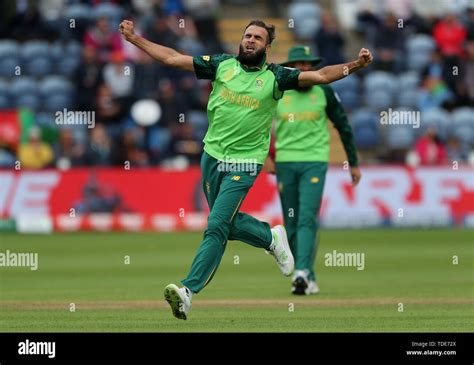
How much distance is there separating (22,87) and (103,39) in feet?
7.05

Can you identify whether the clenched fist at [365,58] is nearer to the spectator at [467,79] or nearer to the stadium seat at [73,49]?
Answer: the spectator at [467,79]

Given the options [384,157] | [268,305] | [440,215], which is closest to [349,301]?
[268,305]

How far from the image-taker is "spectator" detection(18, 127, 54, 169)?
2873cm

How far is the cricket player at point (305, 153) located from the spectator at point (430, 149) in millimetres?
12695

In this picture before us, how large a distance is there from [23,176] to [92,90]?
366cm

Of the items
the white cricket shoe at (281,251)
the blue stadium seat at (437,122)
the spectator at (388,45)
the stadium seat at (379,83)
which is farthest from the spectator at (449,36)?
the white cricket shoe at (281,251)

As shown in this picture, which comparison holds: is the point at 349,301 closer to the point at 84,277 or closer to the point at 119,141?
the point at 84,277

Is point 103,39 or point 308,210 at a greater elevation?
point 103,39

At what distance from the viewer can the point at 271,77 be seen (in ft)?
43.7

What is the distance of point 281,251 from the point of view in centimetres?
1438

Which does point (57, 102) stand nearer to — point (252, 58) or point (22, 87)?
point (22, 87)

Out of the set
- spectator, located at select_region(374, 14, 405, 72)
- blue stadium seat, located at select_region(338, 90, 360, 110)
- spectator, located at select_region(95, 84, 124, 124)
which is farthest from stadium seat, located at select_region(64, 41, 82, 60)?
spectator, located at select_region(374, 14, 405, 72)

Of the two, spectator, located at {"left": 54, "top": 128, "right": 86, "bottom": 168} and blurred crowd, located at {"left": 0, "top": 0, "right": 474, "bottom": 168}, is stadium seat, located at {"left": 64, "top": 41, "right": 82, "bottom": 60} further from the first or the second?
spectator, located at {"left": 54, "top": 128, "right": 86, "bottom": 168}

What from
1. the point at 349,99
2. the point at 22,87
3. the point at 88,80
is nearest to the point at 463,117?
the point at 349,99
